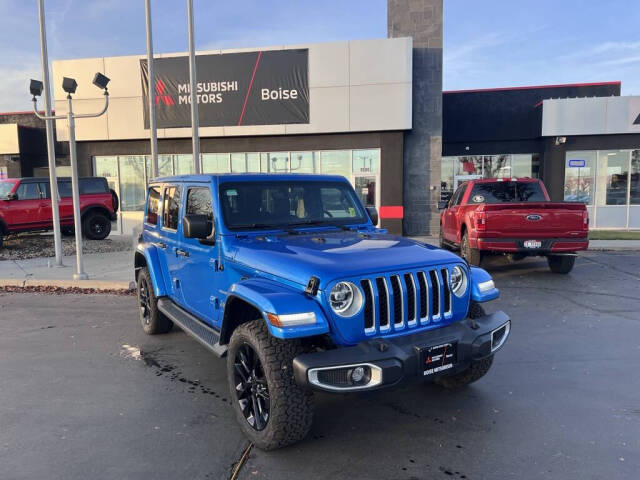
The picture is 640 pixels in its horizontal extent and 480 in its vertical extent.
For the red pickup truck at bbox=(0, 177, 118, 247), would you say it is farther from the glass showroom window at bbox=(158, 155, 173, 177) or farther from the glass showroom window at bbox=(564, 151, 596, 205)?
the glass showroom window at bbox=(564, 151, 596, 205)

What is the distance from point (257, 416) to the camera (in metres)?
3.39

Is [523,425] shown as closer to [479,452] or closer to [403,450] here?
[479,452]

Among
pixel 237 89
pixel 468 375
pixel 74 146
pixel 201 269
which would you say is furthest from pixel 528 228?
pixel 237 89

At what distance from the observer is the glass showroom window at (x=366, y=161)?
58.1 ft

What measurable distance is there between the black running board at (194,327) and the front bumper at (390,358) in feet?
3.51

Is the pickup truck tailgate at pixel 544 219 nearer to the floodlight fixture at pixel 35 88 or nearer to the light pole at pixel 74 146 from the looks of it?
the light pole at pixel 74 146

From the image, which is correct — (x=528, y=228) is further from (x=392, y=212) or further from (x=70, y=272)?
(x=70, y=272)

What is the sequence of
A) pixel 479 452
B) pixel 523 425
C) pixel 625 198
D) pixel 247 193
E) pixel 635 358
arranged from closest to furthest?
1. pixel 479 452
2. pixel 523 425
3. pixel 247 193
4. pixel 635 358
5. pixel 625 198

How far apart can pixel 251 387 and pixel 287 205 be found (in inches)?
70.7

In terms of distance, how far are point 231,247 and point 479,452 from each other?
2368mm

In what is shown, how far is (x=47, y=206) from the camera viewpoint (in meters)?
14.5

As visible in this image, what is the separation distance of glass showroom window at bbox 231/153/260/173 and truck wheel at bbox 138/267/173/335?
41.9 ft

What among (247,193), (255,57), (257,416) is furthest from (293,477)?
(255,57)

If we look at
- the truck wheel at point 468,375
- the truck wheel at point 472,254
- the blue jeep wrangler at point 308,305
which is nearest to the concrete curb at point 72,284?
the blue jeep wrangler at point 308,305
